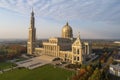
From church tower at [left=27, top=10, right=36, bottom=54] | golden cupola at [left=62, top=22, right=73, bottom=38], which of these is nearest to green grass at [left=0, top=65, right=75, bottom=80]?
golden cupola at [left=62, top=22, right=73, bottom=38]

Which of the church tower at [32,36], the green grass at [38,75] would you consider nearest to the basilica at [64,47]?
the church tower at [32,36]

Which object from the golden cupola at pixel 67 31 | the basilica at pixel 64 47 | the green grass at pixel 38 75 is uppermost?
the golden cupola at pixel 67 31

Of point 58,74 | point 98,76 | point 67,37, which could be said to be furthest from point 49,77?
point 67,37

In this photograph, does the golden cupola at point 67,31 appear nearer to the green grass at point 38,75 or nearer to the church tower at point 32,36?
the church tower at point 32,36

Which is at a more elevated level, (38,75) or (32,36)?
(32,36)

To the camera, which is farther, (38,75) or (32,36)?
(32,36)

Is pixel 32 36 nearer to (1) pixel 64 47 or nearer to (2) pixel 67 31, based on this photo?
(2) pixel 67 31

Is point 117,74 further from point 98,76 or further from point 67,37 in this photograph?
point 67,37

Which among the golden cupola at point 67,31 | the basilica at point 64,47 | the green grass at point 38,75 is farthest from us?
the golden cupola at point 67,31

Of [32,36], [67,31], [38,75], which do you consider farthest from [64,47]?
[38,75]
